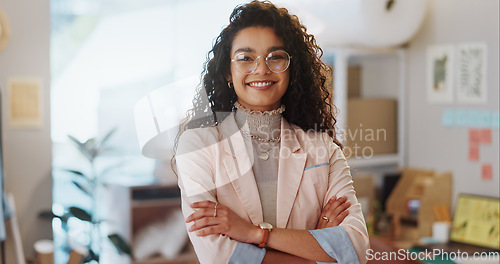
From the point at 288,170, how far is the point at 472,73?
770 millimetres

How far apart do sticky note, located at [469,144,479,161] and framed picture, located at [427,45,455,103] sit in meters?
0.16

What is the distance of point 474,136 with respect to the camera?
1.44 meters

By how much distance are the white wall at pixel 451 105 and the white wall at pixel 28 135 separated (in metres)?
1.30

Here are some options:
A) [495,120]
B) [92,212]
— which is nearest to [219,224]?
[495,120]

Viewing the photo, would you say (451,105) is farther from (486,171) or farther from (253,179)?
(253,179)

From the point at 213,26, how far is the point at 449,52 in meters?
1.15

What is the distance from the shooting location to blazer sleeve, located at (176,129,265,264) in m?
0.73

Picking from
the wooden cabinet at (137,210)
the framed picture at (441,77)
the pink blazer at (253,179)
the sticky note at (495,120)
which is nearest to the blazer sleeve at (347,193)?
the pink blazer at (253,179)

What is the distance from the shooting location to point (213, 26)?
80cm

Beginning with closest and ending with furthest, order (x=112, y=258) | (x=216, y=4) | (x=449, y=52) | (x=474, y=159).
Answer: (x=216, y=4), (x=474, y=159), (x=449, y=52), (x=112, y=258)

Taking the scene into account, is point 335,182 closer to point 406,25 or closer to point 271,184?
point 271,184

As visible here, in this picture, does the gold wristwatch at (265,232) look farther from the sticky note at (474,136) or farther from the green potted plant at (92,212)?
the green potted plant at (92,212)

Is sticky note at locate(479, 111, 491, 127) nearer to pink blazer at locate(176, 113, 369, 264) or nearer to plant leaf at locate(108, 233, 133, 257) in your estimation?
pink blazer at locate(176, 113, 369, 264)

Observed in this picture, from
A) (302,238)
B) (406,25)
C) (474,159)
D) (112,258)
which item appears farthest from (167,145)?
(112,258)
